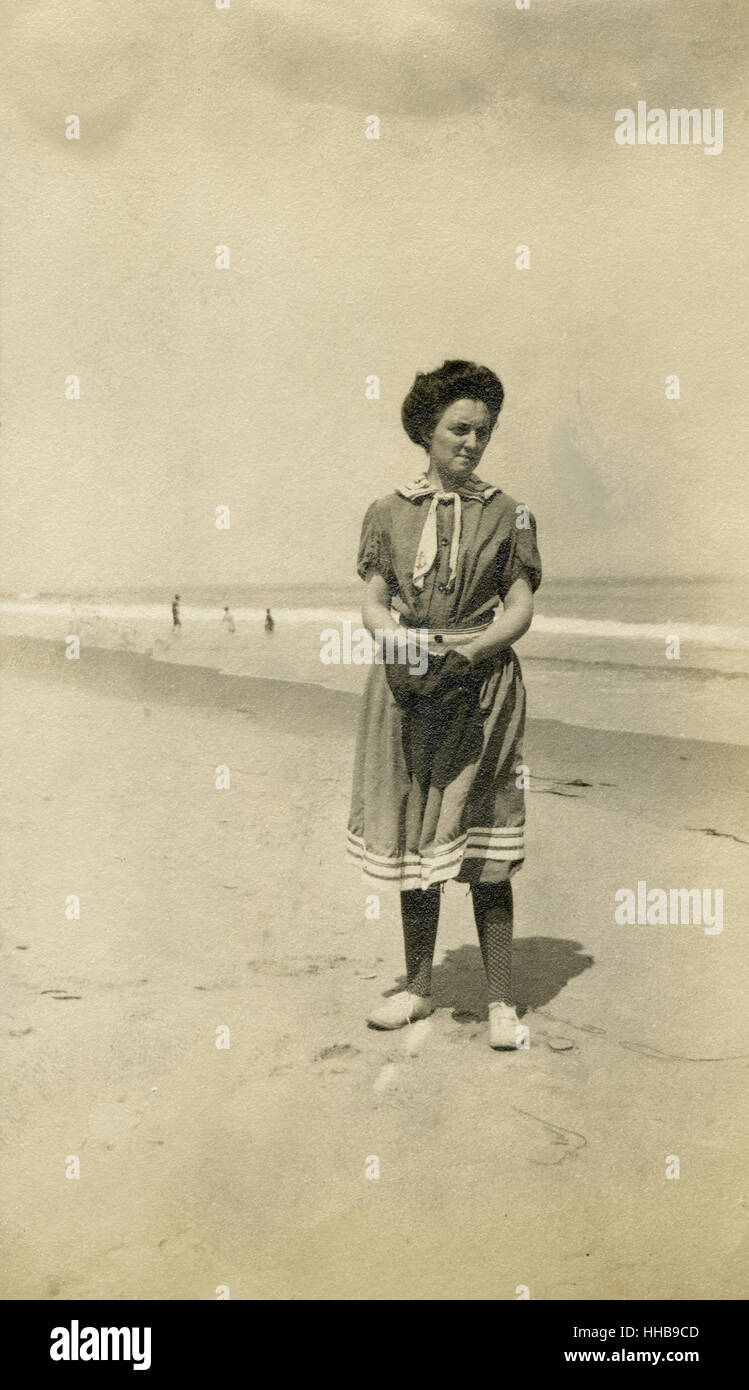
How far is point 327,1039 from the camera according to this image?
3.33 metres

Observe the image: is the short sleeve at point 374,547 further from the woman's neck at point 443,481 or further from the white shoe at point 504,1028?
the white shoe at point 504,1028

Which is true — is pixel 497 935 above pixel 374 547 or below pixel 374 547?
below

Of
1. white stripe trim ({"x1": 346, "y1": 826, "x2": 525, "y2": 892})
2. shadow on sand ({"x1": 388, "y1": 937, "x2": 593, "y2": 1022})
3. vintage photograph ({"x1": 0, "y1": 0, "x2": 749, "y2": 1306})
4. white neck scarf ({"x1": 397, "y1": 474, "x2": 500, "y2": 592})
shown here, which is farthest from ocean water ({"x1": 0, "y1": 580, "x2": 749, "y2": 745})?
shadow on sand ({"x1": 388, "y1": 937, "x2": 593, "y2": 1022})

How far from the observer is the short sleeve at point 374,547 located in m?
3.32

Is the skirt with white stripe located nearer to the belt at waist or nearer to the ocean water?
the belt at waist

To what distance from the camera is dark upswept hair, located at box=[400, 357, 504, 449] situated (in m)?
3.29

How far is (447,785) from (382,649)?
1.36 feet

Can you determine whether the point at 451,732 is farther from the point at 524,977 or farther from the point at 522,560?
the point at 524,977

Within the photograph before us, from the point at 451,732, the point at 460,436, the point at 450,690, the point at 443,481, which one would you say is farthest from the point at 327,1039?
the point at 460,436

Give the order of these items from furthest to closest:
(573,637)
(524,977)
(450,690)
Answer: (573,637) < (524,977) < (450,690)

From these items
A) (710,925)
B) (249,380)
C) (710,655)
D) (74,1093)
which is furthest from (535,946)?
(249,380)

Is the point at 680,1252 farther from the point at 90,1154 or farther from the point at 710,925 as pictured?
the point at 90,1154
